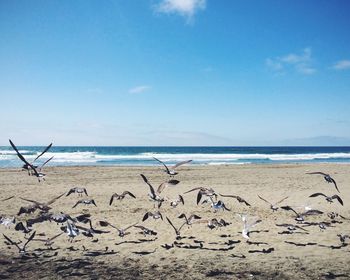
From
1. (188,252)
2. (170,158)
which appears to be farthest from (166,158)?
(188,252)

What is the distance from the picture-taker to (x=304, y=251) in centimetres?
989

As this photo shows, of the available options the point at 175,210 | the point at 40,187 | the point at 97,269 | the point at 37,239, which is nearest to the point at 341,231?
the point at 175,210

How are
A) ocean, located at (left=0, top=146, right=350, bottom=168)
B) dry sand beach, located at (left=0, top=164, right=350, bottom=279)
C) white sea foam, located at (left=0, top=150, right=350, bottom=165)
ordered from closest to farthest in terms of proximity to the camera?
1. dry sand beach, located at (left=0, top=164, right=350, bottom=279)
2. ocean, located at (left=0, top=146, right=350, bottom=168)
3. white sea foam, located at (left=0, top=150, right=350, bottom=165)

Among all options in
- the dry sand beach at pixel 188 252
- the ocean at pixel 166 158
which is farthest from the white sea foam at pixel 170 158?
the dry sand beach at pixel 188 252

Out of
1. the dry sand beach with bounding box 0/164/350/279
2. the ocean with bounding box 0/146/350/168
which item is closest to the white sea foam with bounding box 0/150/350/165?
the ocean with bounding box 0/146/350/168

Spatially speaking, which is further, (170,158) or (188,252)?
(170,158)

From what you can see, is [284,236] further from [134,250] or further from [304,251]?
[134,250]

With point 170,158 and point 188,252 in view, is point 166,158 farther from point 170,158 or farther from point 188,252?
point 188,252

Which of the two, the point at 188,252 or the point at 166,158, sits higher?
the point at 166,158

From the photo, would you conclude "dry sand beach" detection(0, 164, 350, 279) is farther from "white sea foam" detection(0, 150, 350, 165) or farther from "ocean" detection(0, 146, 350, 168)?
"white sea foam" detection(0, 150, 350, 165)

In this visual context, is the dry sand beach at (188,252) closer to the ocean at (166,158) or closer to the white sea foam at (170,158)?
the ocean at (166,158)

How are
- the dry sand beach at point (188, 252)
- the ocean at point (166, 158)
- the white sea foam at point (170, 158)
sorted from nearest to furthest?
the dry sand beach at point (188, 252) < the ocean at point (166, 158) < the white sea foam at point (170, 158)

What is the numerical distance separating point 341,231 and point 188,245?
5.39m

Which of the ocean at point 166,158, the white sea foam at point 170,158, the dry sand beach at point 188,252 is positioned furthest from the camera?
the white sea foam at point 170,158
